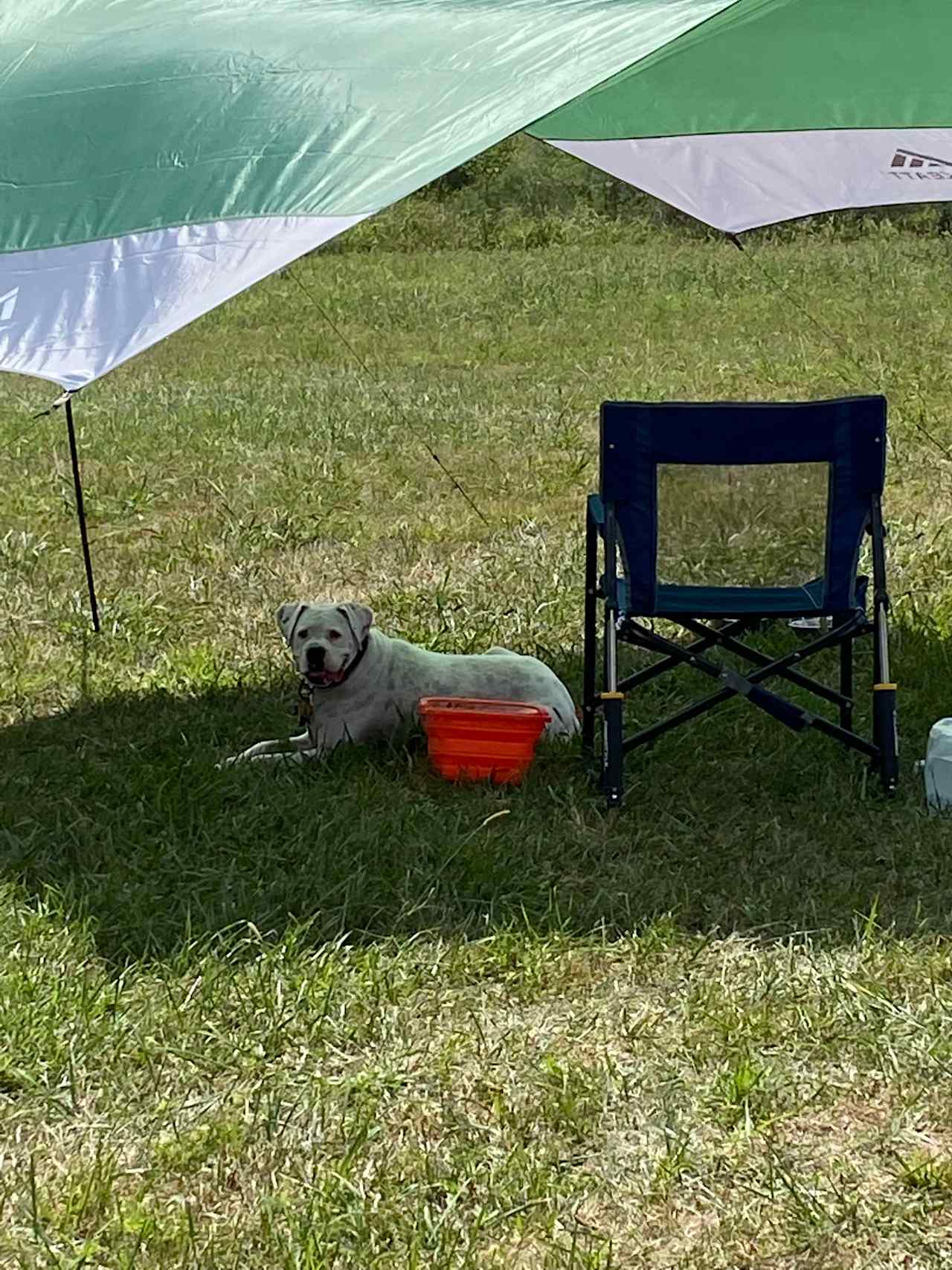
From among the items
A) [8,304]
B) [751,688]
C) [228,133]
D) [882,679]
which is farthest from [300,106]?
[882,679]

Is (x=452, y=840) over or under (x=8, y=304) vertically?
under

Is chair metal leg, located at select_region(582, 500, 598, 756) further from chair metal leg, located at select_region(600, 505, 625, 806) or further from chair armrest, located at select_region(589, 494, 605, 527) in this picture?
chair metal leg, located at select_region(600, 505, 625, 806)

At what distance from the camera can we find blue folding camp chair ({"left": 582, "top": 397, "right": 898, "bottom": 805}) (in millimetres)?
3928

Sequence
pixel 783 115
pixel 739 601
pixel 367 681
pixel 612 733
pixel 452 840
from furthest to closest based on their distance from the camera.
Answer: pixel 783 115 < pixel 367 681 < pixel 739 601 < pixel 612 733 < pixel 452 840

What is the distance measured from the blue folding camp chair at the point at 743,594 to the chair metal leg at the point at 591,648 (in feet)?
0.95

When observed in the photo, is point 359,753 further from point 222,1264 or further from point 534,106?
point 222,1264

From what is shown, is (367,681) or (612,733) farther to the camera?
(367,681)

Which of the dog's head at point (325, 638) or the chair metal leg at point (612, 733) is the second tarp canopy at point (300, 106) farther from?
the chair metal leg at point (612, 733)

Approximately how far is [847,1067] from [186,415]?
6.74 metres

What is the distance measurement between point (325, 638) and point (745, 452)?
3.73 ft

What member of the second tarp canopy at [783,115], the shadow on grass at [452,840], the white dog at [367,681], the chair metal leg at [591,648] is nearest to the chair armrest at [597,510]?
the chair metal leg at [591,648]

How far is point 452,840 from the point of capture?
377 cm

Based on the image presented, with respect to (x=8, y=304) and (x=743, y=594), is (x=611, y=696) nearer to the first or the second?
(x=743, y=594)

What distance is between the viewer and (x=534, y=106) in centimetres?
379
